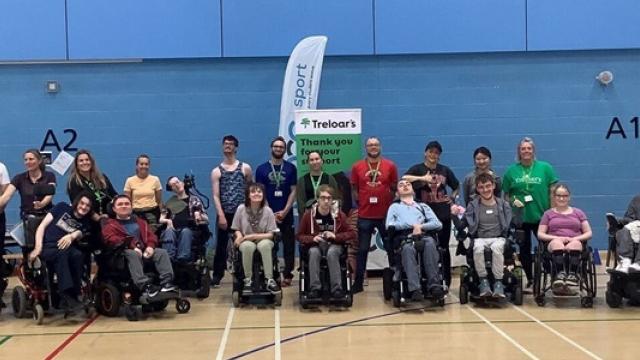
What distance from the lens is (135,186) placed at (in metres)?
5.92

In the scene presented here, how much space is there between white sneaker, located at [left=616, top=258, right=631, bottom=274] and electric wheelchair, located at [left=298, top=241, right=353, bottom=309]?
6.39 ft

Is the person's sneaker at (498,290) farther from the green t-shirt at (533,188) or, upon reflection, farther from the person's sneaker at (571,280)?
the green t-shirt at (533,188)

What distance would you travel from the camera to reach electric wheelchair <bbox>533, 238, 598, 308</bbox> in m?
5.11

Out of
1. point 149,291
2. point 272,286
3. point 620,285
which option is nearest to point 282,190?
point 272,286

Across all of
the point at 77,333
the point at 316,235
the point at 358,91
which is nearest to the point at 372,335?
the point at 316,235

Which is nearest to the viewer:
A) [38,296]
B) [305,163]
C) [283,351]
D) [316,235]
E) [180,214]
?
[283,351]

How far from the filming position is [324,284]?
528cm

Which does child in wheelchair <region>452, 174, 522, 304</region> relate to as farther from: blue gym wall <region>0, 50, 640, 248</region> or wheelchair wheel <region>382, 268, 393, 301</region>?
blue gym wall <region>0, 50, 640, 248</region>

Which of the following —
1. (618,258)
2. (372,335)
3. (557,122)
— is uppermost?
(557,122)

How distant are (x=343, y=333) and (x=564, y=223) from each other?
6.59ft

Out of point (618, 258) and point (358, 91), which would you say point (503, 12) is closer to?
point (358, 91)

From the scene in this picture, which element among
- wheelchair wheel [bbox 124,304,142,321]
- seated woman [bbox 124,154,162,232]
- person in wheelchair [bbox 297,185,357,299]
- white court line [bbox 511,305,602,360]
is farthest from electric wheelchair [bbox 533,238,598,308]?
seated woman [bbox 124,154,162,232]

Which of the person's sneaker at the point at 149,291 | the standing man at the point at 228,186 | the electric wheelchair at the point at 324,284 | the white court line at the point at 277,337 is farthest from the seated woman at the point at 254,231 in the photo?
the person's sneaker at the point at 149,291

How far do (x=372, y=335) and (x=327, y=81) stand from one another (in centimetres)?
380
